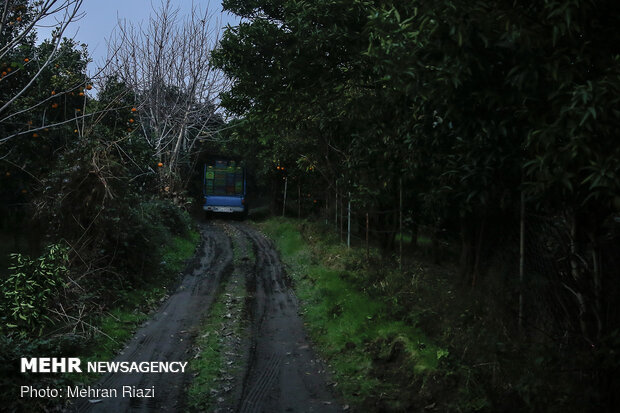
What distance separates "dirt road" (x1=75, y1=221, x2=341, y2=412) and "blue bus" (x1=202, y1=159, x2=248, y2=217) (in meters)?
19.2

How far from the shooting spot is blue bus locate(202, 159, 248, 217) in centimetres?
3459

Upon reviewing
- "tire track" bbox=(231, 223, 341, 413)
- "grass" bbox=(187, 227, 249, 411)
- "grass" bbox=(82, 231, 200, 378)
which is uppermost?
"grass" bbox=(82, 231, 200, 378)

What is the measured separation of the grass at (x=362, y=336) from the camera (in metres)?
6.84

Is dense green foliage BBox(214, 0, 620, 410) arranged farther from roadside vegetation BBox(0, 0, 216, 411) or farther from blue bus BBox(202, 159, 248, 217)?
blue bus BBox(202, 159, 248, 217)

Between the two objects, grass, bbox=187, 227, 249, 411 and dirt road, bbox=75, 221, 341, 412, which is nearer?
dirt road, bbox=75, 221, 341, 412

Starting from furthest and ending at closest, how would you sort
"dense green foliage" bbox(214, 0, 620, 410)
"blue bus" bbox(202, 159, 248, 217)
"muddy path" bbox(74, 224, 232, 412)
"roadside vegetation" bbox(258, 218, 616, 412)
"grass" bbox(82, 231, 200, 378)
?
"blue bus" bbox(202, 159, 248, 217) → "grass" bbox(82, 231, 200, 378) → "muddy path" bbox(74, 224, 232, 412) → "roadside vegetation" bbox(258, 218, 616, 412) → "dense green foliage" bbox(214, 0, 620, 410)

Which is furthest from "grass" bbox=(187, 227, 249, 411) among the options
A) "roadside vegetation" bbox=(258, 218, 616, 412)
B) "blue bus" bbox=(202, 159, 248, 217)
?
"blue bus" bbox=(202, 159, 248, 217)

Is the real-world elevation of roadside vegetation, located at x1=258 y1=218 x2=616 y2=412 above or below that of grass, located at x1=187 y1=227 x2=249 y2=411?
above

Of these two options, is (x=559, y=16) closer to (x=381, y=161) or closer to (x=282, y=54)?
(x=381, y=161)

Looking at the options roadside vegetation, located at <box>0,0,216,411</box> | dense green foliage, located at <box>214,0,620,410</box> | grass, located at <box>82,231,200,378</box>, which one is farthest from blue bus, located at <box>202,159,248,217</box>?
dense green foliage, located at <box>214,0,620,410</box>

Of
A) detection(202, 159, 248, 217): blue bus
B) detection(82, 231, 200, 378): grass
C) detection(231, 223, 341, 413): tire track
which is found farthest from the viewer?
detection(202, 159, 248, 217): blue bus

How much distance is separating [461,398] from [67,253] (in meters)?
7.99

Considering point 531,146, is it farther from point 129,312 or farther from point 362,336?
point 129,312

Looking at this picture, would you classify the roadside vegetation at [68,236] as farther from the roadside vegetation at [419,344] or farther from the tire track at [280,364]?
the roadside vegetation at [419,344]
